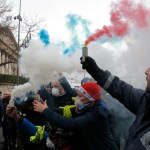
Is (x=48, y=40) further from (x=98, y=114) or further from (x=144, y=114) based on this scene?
(x=144, y=114)

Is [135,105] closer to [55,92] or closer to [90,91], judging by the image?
[90,91]

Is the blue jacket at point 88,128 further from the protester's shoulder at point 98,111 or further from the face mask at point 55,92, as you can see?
the face mask at point 55,92

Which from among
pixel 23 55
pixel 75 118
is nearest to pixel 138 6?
pixel 23 55

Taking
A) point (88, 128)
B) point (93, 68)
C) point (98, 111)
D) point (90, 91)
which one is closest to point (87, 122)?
point (88, 128)

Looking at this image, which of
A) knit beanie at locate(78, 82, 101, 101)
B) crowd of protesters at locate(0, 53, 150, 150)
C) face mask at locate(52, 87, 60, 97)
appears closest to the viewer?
crowd of protesters at locate(0, 53, 150, 150)

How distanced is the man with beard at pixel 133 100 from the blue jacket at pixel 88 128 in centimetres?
69

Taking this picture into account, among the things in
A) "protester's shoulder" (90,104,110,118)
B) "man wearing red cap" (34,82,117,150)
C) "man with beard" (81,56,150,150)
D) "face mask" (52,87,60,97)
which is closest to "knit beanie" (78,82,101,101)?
"man wearing red cap" (34,82,117,150)

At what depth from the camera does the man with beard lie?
2.59m

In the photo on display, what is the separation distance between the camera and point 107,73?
10.8 feet

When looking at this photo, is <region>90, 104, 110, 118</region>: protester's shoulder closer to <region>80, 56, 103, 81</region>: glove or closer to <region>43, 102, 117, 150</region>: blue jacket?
<region>43, 102, 117, 150</region>: blue jacket

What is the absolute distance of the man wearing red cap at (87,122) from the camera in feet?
12.5

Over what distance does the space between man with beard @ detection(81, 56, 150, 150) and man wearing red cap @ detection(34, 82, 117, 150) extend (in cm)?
70

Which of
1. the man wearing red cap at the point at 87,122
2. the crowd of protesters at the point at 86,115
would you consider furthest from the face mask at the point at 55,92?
the man wearing red cap at the point at 87,122

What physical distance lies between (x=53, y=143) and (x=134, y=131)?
1.68 metres
